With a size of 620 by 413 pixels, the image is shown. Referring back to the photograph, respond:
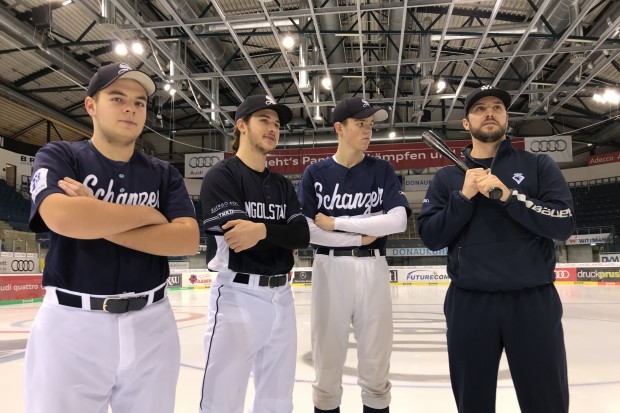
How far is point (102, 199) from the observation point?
1.89 meters

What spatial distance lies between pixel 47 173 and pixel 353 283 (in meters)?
1.75

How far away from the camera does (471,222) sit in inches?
90.9

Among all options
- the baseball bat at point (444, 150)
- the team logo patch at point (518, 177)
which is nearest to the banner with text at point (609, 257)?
the team logo patch at point (518, 177)

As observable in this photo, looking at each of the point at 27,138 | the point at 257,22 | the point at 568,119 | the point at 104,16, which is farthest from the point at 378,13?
the point at 27,138

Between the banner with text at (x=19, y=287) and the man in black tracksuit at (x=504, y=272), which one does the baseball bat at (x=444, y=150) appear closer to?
the man in black tracksuit at (x=504, y=272)

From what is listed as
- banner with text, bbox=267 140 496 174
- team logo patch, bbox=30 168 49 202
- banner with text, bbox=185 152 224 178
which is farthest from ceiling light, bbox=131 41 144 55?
team logo patch, bbox=30 168 49 202

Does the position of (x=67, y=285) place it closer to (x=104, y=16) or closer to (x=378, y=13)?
(x=104, y=16)

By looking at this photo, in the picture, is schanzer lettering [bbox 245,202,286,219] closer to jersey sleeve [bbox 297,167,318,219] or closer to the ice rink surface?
jersey sleeve [bbox 297,167,318,219]

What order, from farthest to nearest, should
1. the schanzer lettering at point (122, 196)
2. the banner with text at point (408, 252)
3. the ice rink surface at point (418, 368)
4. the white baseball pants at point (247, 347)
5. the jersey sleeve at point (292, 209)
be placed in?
the banner with text at point (408, 252) < the ice rink surface at point (418, 368) < the jersey sleeve at point (292, 209) < the white baseball pants at point (247, 347) < the schanzer lettering at point (122, 196)

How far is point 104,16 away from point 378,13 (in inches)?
305

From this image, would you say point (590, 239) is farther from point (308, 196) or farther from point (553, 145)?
point (308, 196)

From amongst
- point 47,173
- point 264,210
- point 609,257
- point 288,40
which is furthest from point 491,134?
point 609,257

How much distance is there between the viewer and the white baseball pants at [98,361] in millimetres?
1604

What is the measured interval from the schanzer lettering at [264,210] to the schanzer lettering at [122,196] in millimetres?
585
